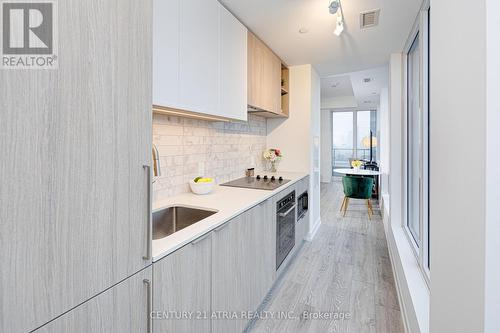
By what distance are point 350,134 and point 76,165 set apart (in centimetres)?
→ 877

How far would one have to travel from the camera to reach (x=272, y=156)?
11.0 ft

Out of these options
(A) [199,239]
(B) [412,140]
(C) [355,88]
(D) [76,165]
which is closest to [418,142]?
(B) [412,140]

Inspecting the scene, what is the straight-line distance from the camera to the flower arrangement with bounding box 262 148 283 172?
11.0 feet

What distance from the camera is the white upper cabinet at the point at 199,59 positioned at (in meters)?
1.36

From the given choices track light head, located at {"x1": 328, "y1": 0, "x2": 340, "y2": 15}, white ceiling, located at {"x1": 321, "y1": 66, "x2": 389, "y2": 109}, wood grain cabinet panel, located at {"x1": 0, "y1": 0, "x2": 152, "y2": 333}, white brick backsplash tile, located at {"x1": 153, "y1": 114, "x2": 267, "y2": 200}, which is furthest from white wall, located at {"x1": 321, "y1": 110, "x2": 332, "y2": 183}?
wood grain cabinet panel, located at {"x1": 0, "y1": 0, "x2": 152, "y2": 333}

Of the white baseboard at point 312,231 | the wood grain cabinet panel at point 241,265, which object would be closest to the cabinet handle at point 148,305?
the wood grain cabinet panel at point 241,265

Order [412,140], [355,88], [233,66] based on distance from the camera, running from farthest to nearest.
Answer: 1. [355,88]
2. [412,140]
3. [233,66]

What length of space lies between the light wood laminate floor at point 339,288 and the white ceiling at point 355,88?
2.62 m

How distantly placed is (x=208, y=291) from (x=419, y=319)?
1.22 m

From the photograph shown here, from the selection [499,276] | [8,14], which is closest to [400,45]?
[499,276]

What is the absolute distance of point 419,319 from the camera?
1386 mm

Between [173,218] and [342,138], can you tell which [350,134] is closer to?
[342,138]

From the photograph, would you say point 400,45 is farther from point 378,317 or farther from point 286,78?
point 378,317

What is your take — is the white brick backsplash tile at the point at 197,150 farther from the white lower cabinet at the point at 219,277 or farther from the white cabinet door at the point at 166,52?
the white lower cabinet at the point at 219,277
